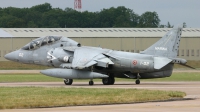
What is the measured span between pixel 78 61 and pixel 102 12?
11758 cm

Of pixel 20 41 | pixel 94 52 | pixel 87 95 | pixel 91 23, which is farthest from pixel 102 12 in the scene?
pixel 87 95

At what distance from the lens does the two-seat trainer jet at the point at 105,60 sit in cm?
4350

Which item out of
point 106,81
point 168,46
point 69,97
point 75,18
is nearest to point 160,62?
point 168,46

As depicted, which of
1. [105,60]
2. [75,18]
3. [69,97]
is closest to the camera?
[69,97]

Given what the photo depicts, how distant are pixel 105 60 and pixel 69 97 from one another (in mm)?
14737

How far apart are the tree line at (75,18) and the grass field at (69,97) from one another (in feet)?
354

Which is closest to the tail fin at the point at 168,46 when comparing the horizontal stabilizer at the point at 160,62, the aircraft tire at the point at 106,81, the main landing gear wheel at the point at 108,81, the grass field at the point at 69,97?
the horizontal stabilizer at the point at 160,62

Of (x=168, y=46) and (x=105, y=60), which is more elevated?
(x=168, y=46)

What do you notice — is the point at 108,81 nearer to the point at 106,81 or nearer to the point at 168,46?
the point at 106,81

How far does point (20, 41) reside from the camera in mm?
87000

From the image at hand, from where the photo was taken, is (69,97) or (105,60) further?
(105,60)

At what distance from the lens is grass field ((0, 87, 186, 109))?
2727cm

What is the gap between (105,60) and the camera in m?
44.5

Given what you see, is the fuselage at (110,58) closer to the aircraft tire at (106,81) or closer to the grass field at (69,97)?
the aircraft tire at (106,81)
